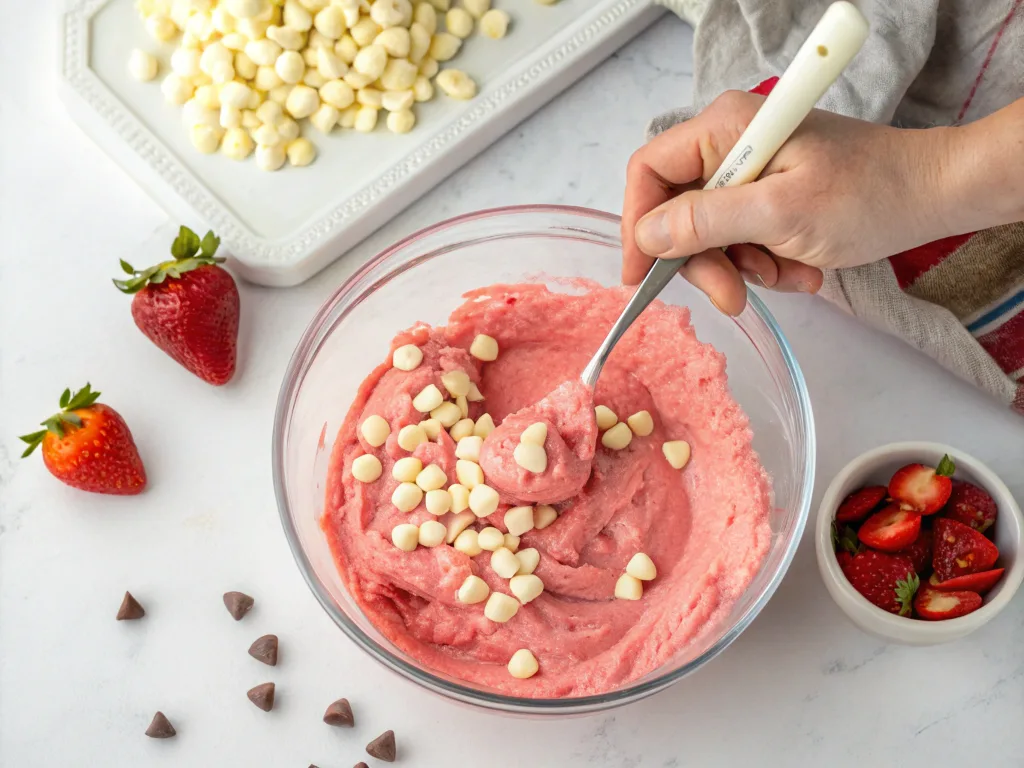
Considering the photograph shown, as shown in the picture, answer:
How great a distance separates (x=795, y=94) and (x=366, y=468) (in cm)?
103

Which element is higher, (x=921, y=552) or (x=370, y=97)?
(x=370, y=97)

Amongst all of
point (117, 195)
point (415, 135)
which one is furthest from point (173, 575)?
point (415, 135)

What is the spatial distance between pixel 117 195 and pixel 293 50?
0.54m

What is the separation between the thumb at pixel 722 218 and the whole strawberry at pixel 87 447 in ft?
3.82

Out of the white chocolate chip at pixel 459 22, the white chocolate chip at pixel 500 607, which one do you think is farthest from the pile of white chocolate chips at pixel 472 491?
the white chocolate chip at pixel 459 22

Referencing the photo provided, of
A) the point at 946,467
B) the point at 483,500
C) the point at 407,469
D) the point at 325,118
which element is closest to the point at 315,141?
the point at 325,118

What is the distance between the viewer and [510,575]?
6.17 feet

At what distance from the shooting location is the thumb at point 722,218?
1.58m

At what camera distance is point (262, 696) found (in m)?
1.94

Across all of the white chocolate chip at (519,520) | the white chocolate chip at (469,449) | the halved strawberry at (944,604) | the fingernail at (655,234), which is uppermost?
the fingernail at (655,234)

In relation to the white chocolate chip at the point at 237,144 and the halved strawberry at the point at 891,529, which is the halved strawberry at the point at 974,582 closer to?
the halved strawberry at the point at 891,529

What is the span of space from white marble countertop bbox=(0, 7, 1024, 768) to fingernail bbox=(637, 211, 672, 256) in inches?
24.8

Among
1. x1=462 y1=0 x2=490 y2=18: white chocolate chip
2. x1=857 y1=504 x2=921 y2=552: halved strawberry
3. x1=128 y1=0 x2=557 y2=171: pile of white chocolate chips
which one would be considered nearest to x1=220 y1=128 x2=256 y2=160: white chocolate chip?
x1=128 y1=0 x2=557 y2=171: pile of white chocolate chips

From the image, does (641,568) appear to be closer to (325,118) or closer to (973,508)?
(973,508)
